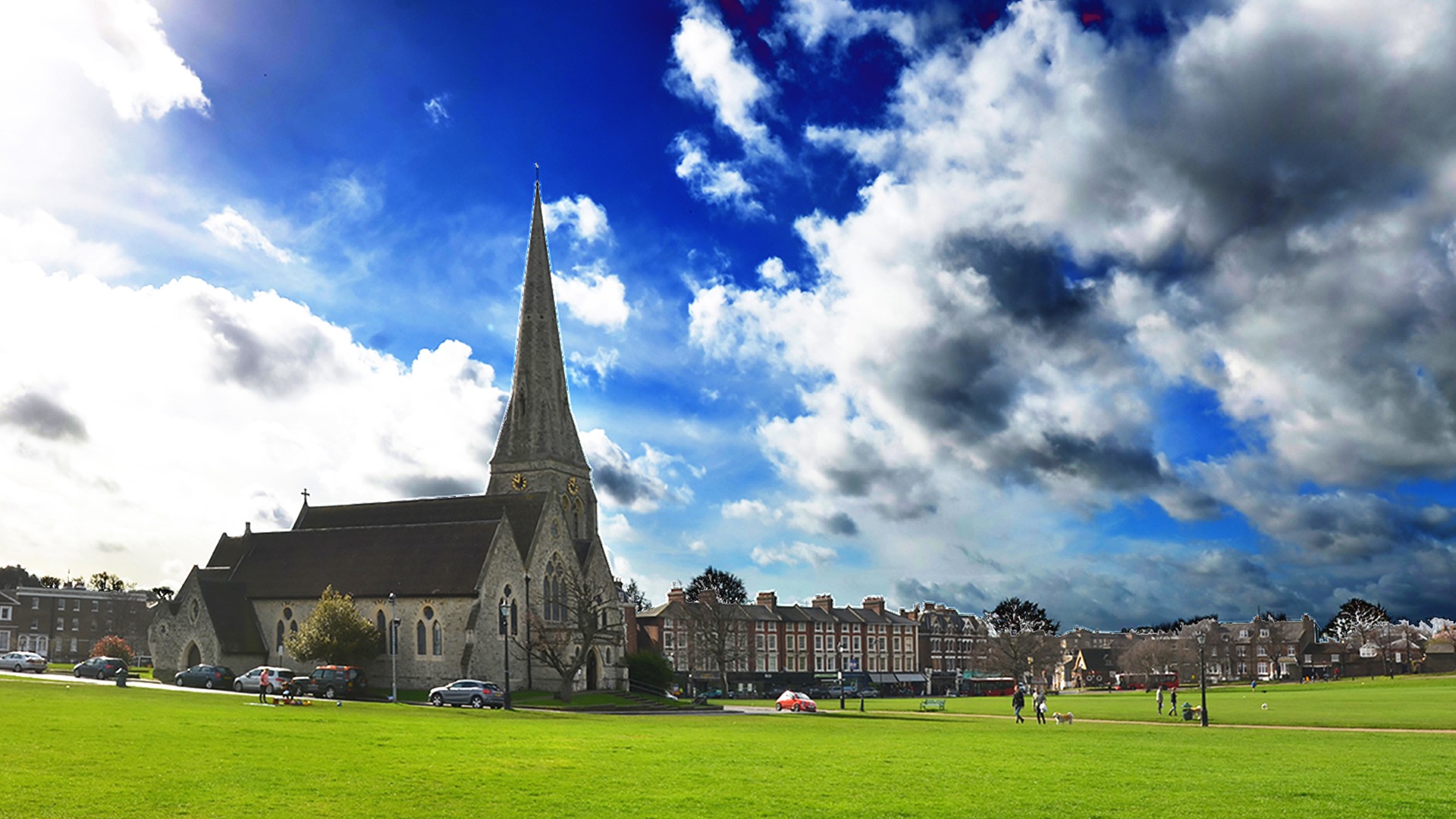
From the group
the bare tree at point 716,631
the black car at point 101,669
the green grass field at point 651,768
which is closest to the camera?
the green grass field at point 651,768

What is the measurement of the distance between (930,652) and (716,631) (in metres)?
55.0

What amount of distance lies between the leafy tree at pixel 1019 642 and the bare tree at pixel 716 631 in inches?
1252

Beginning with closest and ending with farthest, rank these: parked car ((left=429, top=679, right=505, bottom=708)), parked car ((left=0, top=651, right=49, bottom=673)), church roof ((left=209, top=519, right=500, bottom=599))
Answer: parked car ((left=429, top=679, right=505, bottom=708)) < church roof ((left=209, top=519, right=500, bottom=599)) < parked car ((left=0, top=651, right=49, bottom=673))

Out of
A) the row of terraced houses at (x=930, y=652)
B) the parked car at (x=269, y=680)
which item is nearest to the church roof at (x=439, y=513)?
the parked car at (x=269, y=680)

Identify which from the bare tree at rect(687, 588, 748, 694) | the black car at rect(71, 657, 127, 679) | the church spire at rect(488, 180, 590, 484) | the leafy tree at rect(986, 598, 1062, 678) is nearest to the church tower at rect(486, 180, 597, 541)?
the church spire at rect(488, 180, 590, 484)

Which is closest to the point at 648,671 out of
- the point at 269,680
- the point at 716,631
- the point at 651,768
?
the point at 716,631

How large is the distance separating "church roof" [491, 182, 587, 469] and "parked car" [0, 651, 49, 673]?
33.6 meters

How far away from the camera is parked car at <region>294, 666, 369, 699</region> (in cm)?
5822

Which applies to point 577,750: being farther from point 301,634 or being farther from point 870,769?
point 301,634

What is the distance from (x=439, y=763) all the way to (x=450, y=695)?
32992mm

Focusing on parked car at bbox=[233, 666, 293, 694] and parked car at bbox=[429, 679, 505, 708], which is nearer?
parked car at bbox=[233, 666, 293, 694]

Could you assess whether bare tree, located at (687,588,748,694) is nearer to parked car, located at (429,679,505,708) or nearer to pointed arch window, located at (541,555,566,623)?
pointed arch window, located at (541,555,566,623)

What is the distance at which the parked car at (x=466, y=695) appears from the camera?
54625 millimetres

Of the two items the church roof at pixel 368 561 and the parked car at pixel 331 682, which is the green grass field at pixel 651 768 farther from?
the church roof at pixel 368 561
